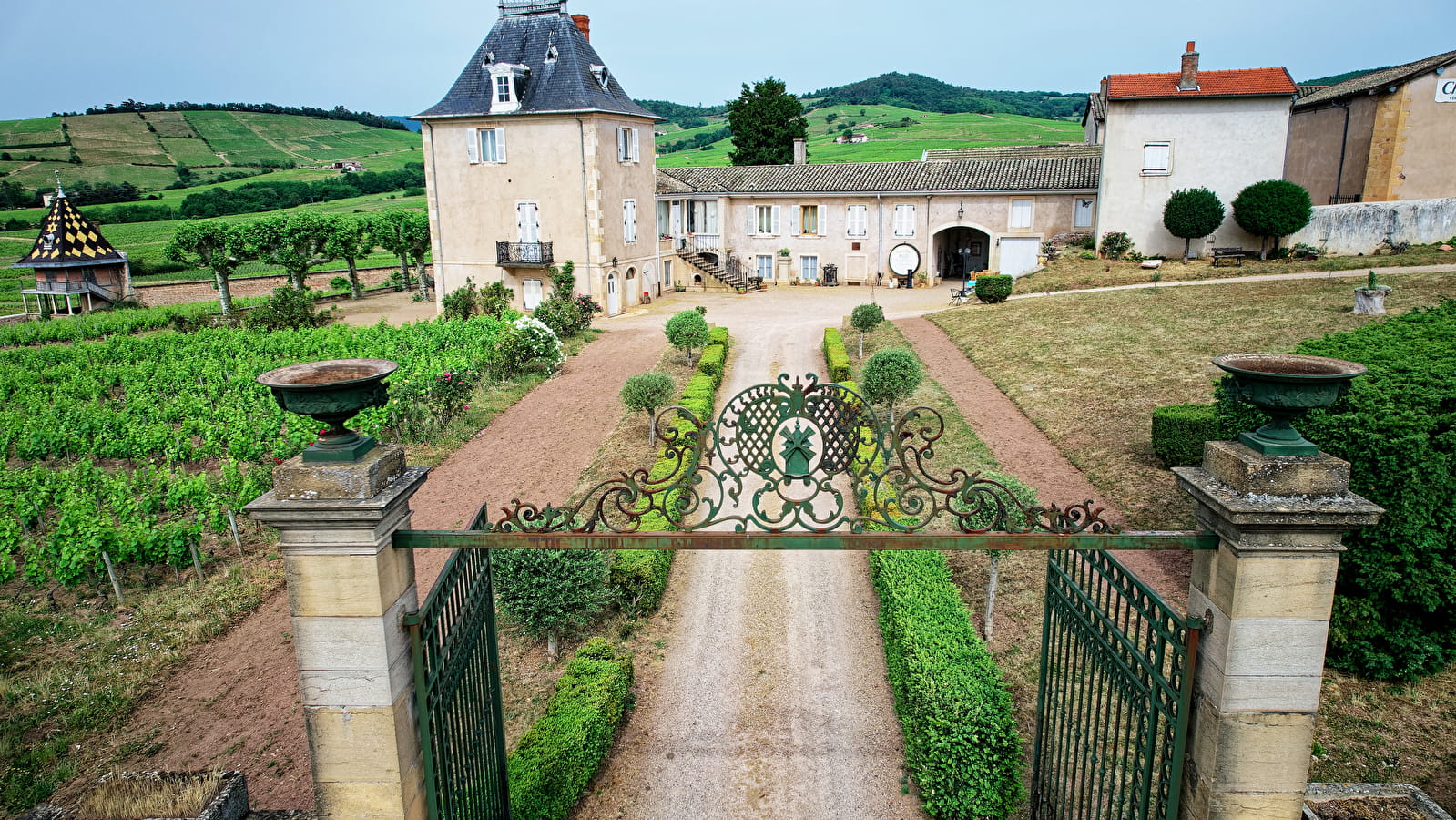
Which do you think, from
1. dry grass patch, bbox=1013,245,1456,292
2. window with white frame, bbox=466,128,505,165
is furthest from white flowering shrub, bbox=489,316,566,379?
dry grass patch, bbox=1013,245,1456,292

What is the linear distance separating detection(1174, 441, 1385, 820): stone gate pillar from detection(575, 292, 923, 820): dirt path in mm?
3428

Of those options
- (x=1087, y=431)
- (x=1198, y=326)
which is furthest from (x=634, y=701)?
(x=1198, y=326)

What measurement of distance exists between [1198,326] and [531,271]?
74.2 feet

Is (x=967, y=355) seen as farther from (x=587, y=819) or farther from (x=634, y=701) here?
(x=587, y=819)

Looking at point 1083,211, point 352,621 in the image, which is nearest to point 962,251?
point 1083,211

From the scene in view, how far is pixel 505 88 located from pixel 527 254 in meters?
6.04

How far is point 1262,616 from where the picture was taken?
4.11 m

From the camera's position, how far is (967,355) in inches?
922

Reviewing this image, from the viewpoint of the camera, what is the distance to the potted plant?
771 inches

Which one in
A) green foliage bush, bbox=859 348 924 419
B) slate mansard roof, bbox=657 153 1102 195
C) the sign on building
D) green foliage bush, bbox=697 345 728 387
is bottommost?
green foliage bush, bbox=697 345 728 387

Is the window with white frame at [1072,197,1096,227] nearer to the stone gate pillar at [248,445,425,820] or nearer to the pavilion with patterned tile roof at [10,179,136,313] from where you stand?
the stone gate pillar at [248,445,425,820]

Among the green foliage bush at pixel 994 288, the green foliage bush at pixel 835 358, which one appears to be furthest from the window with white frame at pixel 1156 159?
the green foliage bush at pixel 835 358

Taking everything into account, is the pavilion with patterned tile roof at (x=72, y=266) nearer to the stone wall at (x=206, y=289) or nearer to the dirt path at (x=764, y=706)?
the stone wall at (x=206, y=289)

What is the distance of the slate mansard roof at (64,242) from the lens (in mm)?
33438
